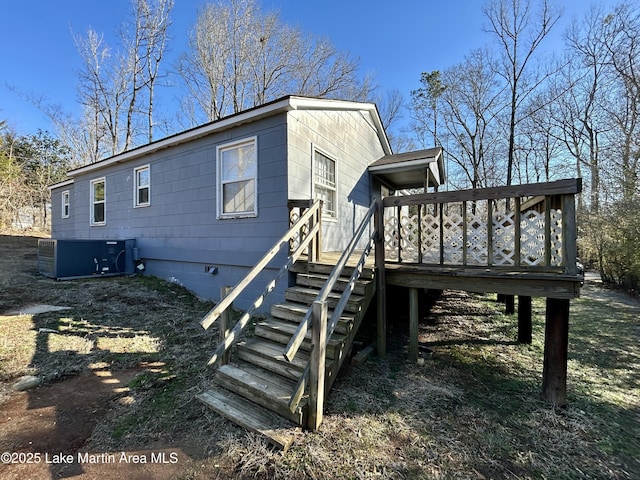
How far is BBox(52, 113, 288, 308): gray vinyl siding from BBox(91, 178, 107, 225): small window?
0.47m

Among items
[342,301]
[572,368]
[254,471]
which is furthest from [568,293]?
[254,471]

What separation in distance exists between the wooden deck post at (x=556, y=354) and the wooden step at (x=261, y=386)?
2647 mm

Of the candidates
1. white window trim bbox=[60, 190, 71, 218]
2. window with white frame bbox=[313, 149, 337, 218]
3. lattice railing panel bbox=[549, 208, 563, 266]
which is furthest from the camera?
white window trim bbox=[60, 190, 71, 218]

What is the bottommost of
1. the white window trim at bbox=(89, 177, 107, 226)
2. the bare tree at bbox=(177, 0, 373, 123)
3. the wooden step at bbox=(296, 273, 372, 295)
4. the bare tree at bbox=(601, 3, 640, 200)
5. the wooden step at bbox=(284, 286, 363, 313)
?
the wooden step at bbox=(284, 286, 363, 313)

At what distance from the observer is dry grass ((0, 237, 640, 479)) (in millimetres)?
2297

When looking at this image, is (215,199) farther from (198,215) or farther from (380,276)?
(380,276)

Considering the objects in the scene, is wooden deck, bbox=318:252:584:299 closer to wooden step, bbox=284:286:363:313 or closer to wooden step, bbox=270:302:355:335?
wooden step, bbox=284:286:363:313

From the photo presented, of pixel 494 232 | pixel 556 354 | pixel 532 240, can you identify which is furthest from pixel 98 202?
pixel 556 354

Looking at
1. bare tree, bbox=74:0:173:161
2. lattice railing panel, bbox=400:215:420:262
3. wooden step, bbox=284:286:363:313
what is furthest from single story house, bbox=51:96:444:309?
bare tree, bbox=74:0:173:161

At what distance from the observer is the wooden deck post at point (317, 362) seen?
249 cm

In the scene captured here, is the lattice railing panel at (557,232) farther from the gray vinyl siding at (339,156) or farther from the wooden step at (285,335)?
the gray vinyl siding at (339,156)

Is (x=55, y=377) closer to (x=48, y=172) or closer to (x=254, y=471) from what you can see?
(x=254, y=471)

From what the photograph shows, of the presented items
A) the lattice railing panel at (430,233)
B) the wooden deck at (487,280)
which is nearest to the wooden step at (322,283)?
the wooden deck at (487,280)

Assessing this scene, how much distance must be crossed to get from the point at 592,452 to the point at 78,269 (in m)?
9.91
